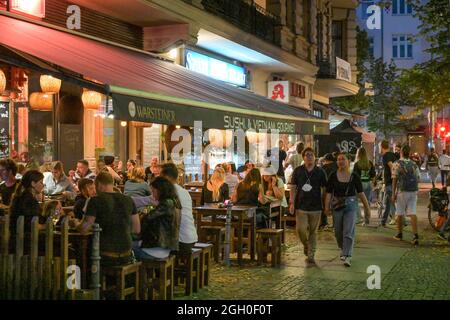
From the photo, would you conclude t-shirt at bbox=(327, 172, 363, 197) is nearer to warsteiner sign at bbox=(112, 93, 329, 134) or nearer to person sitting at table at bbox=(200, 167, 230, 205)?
warsteiner sign at bbox=(112, 93, 329, 134)

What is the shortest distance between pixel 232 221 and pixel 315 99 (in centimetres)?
1844

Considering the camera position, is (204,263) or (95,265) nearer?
(95,265)

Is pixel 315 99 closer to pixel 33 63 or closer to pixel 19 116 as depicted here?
pixel 19 116

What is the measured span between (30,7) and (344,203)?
19.6 feet

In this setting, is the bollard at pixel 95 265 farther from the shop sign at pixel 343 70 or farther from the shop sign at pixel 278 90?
the shop sign at pixel 343 70

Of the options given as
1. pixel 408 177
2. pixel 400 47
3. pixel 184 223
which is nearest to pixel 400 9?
pixel 400 47

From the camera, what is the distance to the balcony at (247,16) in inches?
620

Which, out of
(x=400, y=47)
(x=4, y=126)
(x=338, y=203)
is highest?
(x=400, y=47)

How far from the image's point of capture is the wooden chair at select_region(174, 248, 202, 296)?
8.05 metres

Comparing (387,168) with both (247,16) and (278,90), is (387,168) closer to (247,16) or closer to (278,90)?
(247,16)

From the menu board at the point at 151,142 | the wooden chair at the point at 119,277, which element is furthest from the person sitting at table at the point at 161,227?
the menu board at the point at 151,142

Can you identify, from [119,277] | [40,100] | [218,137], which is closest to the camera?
[119,277]

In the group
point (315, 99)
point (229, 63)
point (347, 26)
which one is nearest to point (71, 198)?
point (229, 63)

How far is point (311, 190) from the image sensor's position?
33.4 ft
